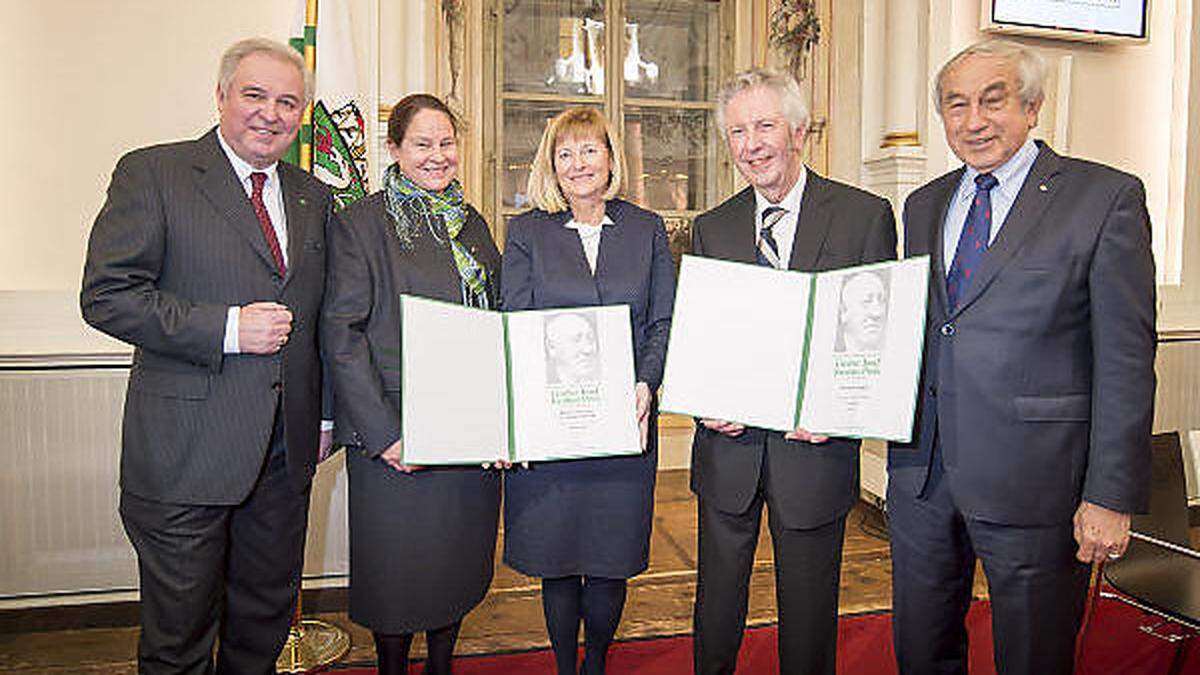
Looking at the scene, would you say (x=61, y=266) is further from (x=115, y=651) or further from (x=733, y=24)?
(x=733, y=24)

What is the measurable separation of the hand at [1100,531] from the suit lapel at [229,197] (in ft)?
5.60

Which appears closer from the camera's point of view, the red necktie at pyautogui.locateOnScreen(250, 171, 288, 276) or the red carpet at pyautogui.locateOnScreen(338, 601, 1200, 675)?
the red necktie at pyautogui.locateOnScreen(250, 171, 288, 276)

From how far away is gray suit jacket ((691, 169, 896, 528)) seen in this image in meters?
1.95

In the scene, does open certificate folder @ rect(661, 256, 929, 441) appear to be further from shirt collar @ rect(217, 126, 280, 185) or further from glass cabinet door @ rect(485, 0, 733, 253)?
glass cabinet door @ rect(485, 0, 733, 253)

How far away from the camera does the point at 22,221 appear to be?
10.1ft

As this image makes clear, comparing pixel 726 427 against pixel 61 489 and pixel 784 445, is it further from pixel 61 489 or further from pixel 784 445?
pixel 61 489

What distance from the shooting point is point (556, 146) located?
2.12m

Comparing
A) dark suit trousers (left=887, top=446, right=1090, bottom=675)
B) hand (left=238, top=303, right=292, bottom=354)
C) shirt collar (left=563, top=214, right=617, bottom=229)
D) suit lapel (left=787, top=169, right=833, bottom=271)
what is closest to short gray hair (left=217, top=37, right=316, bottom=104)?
hand (left=238, top=303, right=292, bottom=354)

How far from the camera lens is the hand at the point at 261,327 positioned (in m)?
1.84

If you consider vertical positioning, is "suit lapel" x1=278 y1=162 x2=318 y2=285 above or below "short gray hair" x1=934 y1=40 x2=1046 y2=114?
below

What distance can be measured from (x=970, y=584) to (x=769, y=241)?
2.86 feet

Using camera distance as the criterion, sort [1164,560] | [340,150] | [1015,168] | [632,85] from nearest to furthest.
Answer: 1. [1015,168]
2. [1164,560]
3. [340,150]
4. [632,85]

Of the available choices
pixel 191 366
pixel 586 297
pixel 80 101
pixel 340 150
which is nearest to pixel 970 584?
pixel 586 297

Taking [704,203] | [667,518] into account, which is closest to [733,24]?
[704,203]
